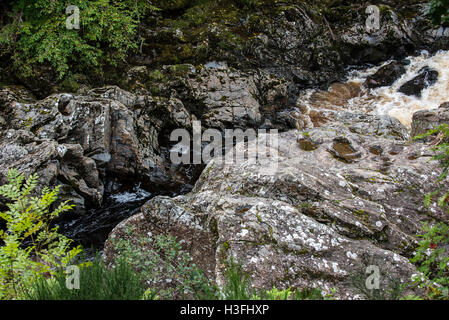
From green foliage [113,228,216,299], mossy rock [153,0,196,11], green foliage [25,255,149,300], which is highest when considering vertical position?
mossy rock [153,0,196,11]

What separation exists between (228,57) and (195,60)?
1549 mm

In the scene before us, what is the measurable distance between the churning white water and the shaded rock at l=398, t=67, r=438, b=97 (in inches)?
6.8

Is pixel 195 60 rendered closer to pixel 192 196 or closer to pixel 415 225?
pixel 192 196

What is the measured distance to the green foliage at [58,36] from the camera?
1097 cm

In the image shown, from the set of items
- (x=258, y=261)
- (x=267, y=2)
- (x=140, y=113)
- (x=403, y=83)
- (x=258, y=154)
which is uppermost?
(x=267, y=2)

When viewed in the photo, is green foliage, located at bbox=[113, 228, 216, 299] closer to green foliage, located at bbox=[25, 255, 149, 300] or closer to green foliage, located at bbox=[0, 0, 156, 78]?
green foliage, located at bbox=[25, 255, 149, 300]

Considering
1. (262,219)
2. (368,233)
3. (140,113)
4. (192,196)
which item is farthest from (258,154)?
(140,113)

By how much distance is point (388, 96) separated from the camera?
14.0m

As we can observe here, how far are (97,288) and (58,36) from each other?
11.7 m

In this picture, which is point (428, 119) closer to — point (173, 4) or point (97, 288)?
point (97, 288)

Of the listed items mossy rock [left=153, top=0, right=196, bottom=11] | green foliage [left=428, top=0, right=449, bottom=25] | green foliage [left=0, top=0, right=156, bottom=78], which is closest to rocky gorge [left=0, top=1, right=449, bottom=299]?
green foliage [left=0, top=0, right=156, bottom=78]

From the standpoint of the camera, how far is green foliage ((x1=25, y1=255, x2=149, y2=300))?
2680 millimetres

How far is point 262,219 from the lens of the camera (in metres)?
4.07
